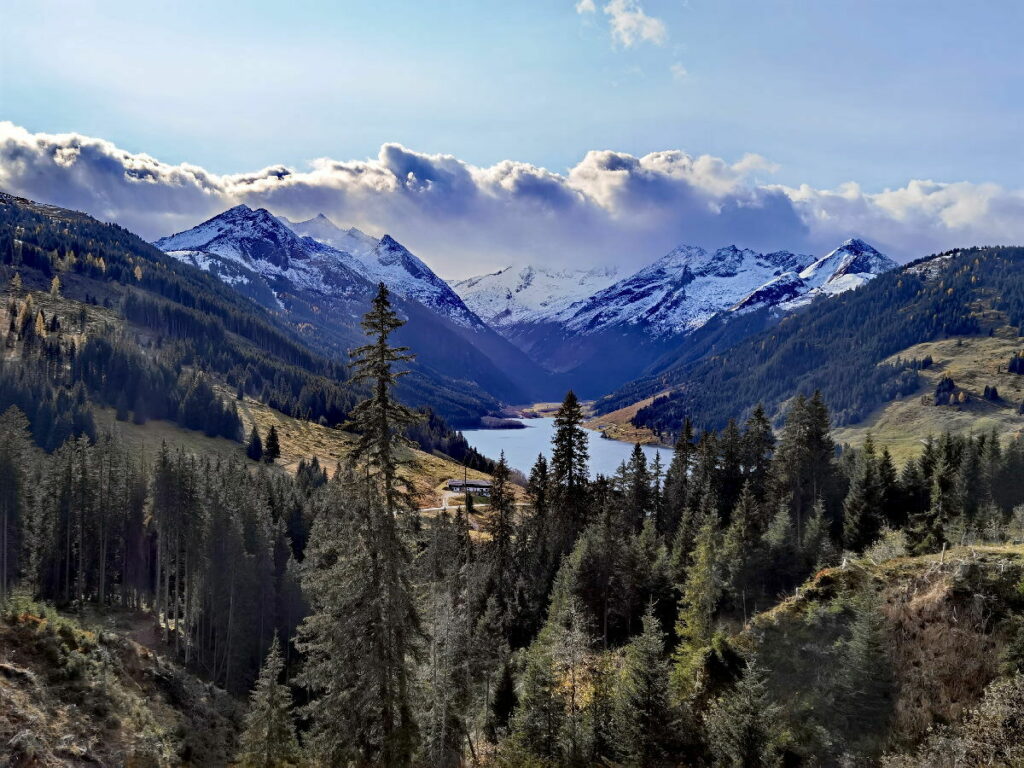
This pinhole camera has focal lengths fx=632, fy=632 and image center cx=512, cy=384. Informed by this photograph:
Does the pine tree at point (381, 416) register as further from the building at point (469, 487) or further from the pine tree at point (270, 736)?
the building at point (469, 487)

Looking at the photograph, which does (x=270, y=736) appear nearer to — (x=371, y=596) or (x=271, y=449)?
(x=371, y=596)

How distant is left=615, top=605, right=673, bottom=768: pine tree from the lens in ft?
79.4

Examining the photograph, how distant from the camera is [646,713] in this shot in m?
24.5

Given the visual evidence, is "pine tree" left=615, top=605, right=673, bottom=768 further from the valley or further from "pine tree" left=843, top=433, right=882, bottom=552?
"pine tree" left=843, top=433, right=882, bottom=552

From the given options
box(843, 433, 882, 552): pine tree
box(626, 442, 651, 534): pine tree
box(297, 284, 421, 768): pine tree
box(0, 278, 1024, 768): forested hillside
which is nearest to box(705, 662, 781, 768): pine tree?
box(0, 278, 1024, 768): forested hillside

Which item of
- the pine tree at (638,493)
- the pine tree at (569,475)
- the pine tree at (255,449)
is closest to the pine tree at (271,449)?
the pine tree at (255,449)

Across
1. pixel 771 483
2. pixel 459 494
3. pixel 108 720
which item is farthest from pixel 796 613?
pixel 459 494

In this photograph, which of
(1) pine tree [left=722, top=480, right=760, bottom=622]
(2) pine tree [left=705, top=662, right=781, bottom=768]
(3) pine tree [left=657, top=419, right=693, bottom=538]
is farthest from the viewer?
(3) pine tree [left=657, top=419, right=693, bottom=538]

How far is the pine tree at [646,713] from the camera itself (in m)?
24.2

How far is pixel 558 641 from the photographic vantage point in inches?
1180

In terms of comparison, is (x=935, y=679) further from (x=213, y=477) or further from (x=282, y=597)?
(x=213, y=477)

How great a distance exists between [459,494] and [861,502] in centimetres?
9934

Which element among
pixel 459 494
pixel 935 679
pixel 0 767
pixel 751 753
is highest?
pixel 935 679

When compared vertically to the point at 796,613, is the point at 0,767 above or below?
below
